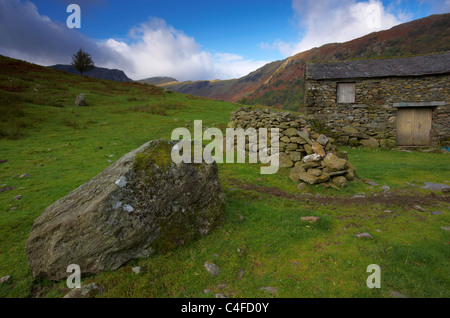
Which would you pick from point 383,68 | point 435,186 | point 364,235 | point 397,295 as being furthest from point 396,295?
→ point 383,68

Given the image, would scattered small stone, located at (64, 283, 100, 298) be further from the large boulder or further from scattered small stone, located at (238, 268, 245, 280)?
scattered small stone, located at (238, 268, 245, 280)

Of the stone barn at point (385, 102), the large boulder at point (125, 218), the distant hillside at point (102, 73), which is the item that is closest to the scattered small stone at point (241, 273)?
the large boulder at point (125, 218)

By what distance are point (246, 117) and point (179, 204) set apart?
9976 millimetres

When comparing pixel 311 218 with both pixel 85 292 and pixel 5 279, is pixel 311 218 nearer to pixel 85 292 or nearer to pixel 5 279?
pixel 85 292

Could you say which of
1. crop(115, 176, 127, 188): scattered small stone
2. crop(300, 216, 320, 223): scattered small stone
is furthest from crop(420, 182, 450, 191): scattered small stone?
crop(115, 176, 127, 188): scattered small stone

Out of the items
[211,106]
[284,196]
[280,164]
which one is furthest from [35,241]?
[211,106]

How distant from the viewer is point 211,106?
30.2 meters

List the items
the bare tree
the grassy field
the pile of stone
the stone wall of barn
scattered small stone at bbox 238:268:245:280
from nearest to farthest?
the grassy field
scattered small stone at bbox 238:268:245:280
the pile of stone
the stone wall of barn
the bare tree

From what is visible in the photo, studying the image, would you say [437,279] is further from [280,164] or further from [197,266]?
[280,164]

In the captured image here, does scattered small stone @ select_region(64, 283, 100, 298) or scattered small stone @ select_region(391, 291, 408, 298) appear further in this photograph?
scattered small stone @ select_region(64, 283, 100, 298)

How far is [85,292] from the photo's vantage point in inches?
140

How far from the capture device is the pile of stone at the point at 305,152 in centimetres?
850

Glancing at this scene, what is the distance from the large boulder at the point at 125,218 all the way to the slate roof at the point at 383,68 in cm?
1688

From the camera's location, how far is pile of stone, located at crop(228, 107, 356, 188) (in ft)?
27.9
